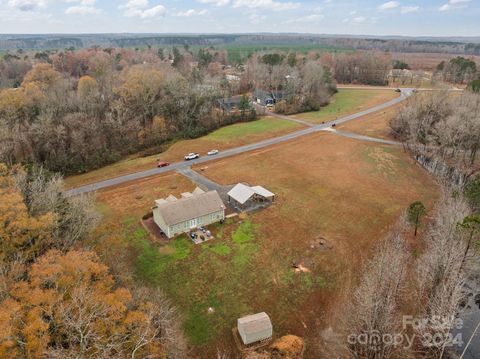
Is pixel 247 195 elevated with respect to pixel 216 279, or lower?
elevated

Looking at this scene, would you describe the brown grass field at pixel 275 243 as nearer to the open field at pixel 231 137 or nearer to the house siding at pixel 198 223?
the house siding at pixel 198 223

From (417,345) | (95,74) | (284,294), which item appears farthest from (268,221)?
(95,74)

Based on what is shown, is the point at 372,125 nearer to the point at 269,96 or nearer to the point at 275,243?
the point at 269,96

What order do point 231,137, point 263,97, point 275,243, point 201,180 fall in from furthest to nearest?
point 263,97, point 231,137, point 201,180, point 275,243

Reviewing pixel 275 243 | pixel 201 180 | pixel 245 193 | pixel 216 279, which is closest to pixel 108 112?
pixel 201 180

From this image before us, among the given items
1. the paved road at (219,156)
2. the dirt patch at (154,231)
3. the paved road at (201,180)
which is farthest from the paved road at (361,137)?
the dirt patch at (154,231)

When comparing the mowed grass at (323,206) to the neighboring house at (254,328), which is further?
the mowed grass at (323,206)
